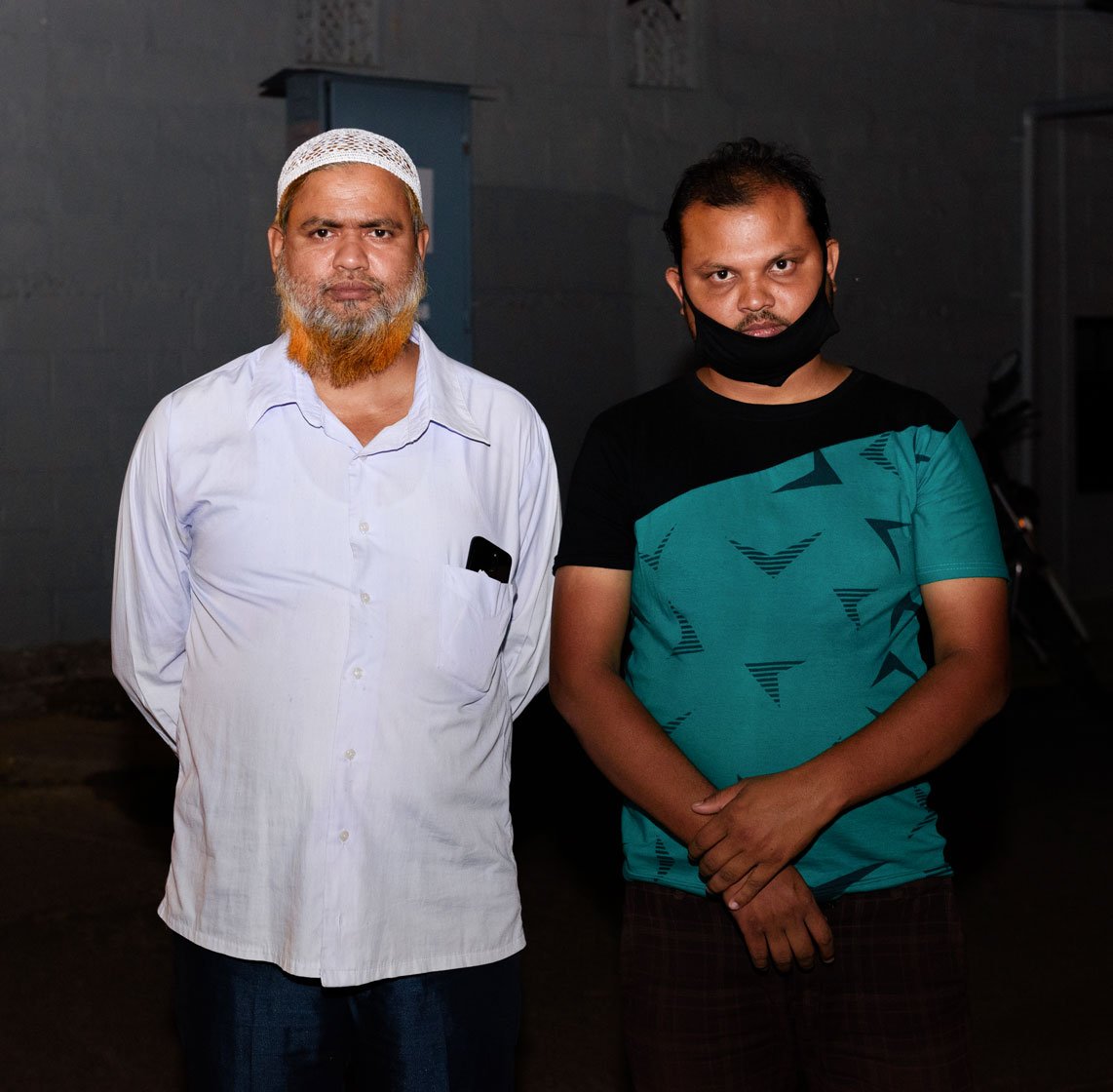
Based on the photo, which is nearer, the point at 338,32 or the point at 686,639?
A: the point at 686,639

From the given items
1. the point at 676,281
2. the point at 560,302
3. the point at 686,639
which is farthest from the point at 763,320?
the point at 560,302

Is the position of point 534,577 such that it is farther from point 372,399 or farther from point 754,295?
point 754,295

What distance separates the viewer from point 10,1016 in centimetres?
406

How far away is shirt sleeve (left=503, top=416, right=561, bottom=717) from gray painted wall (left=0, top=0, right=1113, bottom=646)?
547 cm

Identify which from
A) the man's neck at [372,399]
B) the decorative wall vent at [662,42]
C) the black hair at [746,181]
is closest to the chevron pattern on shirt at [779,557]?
the black hair at [746,181]

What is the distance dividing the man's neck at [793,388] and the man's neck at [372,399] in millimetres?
492

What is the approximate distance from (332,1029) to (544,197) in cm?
703

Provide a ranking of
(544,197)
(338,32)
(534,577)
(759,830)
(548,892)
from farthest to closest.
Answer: (544,197) < (338,32) < (548,892) < (534,577) < (759,830)

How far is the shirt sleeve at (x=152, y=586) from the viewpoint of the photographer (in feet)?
7.48

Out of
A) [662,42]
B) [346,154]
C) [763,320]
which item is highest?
[662,42]

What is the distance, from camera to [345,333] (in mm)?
2285

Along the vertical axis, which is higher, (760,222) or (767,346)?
(760,222)

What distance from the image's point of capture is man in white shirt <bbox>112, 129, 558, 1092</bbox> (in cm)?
213

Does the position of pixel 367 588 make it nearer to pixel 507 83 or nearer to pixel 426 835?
pixel 426 835
